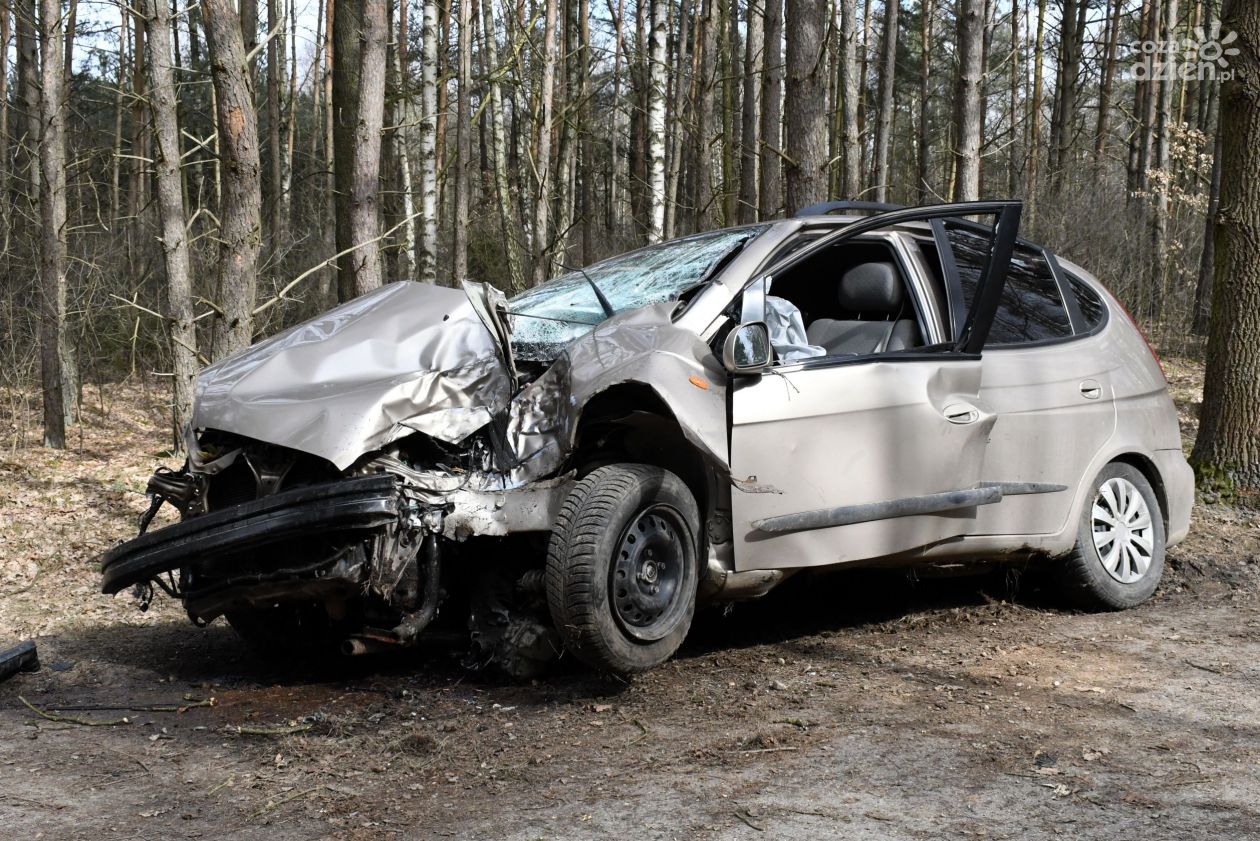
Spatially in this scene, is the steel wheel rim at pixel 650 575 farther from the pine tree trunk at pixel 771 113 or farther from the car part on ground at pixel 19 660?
the pine tree trunk at pixel 771 113

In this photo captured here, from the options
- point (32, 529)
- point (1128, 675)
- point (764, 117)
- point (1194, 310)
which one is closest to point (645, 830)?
point (1128, 675)

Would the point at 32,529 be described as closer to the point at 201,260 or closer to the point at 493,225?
the point at 201,260

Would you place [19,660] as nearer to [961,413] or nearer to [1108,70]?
[961,413]

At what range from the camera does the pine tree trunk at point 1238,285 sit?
7539mm

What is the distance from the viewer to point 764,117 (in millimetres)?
13656

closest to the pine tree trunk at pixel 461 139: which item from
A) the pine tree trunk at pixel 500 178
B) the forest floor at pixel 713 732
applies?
the pine tree trunk at pixel 500 178

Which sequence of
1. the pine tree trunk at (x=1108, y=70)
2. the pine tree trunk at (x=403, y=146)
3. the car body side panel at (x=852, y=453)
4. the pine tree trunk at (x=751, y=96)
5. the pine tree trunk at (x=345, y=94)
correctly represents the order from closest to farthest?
the car body side panel at (x=852, y=453) → the pine tree trunk at (x=345, y=94) → the pine tree trunk at (x=403, y=146) → the pine tree trunk at (x=751, y=96) → the pine tree trunk at (x=1108, y=70)

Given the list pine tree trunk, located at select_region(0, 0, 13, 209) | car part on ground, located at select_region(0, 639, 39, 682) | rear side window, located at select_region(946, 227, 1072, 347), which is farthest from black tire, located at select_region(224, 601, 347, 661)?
pine tree trunk, located at select_region(0, 0, 13, 209)

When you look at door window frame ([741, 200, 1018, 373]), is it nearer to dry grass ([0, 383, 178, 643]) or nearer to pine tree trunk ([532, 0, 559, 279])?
dry grass ([0, 383, 178, 643])

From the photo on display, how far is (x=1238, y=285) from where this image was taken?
7.60 m

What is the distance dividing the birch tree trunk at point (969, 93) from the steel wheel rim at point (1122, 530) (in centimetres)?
643

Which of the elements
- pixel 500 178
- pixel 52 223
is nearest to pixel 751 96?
pixel 500 178

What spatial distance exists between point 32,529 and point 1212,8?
24.6m

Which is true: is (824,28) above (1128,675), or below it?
above
